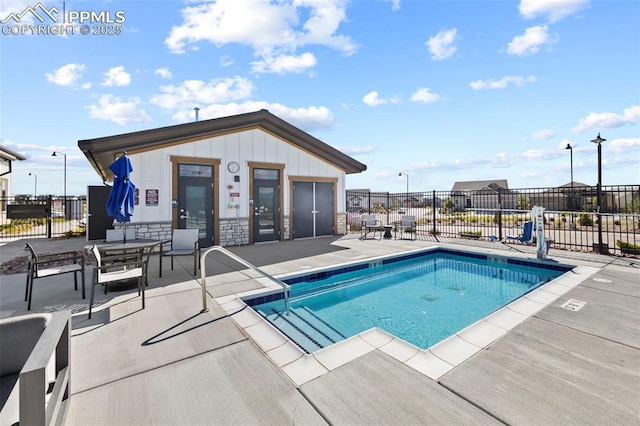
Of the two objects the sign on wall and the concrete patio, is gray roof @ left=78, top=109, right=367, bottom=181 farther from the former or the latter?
the concrete patio

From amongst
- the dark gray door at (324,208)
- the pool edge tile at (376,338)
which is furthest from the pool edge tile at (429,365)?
the dark gray door at (324,208)

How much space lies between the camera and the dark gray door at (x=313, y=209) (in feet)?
34.6

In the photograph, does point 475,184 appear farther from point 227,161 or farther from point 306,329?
point 306,329

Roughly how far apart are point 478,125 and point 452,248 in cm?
721

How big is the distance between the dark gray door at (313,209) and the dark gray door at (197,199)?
3.02m

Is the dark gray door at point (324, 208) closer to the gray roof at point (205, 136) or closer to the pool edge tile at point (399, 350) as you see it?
the gray roof at point (205, 136)

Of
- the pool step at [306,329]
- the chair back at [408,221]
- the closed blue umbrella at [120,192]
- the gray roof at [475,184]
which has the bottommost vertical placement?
the pool step at [306,329]

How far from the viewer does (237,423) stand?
1.82 meters

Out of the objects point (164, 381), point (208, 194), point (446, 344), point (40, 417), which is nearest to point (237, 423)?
point (164, 381)

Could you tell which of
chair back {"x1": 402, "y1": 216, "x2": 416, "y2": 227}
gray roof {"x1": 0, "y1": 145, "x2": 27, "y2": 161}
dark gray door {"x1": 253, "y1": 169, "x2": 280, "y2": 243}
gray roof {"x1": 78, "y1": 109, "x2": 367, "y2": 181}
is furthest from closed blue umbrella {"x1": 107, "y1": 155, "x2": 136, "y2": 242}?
gray roof {"x1": 0, "y1": 145, "x2": 27, "y2": 161}

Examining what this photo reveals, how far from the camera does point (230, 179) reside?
902cm

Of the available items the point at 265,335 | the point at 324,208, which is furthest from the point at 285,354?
the point at 324,208

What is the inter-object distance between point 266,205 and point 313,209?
6.49ft

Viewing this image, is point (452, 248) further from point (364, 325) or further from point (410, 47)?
point (410, 47)
